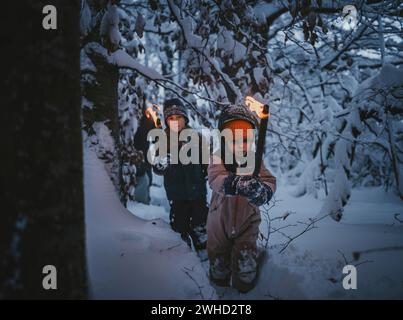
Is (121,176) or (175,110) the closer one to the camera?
(121,176)

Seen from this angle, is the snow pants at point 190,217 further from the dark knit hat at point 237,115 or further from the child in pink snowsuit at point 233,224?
the dark knit hat at point 237,115

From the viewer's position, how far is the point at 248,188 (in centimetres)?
239

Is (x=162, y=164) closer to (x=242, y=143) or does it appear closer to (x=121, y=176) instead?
(x=121, y=176)

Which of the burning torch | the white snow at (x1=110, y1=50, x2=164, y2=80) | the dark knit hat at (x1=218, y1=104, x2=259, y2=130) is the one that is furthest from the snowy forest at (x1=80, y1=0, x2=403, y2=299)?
the burning torch

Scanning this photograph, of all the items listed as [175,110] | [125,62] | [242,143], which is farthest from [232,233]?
[125,62]

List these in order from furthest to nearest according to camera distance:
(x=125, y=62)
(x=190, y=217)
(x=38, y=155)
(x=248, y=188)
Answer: (x=190, y=217) < (x=125, y=62) < (x=248, y=188) < (x=38, y=155)

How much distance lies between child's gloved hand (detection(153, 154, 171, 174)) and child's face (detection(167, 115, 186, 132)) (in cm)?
36

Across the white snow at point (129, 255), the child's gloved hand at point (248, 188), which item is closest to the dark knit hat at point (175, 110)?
the white snow at point (129, 255)

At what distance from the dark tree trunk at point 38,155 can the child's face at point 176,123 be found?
2376mm

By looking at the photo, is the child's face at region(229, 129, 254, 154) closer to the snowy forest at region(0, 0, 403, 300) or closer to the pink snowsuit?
the pink snowsuit

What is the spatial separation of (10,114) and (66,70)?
332mm

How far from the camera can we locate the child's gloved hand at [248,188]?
7.85 ft

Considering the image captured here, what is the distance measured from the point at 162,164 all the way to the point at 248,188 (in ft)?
5.70
